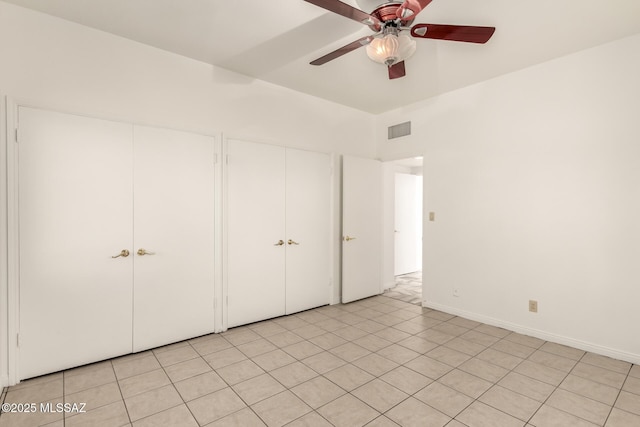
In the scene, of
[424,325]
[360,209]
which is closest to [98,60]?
[360,209]

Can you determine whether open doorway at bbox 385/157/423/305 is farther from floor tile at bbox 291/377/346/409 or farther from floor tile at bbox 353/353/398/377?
floor tile at bbox 291/377/346/409

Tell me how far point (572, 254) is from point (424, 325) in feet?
5.46

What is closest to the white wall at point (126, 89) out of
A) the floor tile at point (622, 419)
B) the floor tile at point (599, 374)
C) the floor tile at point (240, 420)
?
the floor tile at point (240, 420)

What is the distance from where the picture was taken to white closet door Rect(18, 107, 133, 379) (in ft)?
7.86

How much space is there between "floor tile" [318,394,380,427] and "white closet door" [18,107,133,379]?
197 centimetres

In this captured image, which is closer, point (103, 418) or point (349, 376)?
point (103, 418)

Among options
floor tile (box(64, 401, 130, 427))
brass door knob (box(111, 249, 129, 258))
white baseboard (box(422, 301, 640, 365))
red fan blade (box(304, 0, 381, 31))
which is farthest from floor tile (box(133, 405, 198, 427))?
white baseboard (box(422, 301, 640, 365))

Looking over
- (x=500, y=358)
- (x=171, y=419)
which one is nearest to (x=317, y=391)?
(x=171, y=419)

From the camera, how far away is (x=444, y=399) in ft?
7.20

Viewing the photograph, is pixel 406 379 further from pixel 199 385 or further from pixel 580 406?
pixel 199 385

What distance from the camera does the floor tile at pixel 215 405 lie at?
200 cm

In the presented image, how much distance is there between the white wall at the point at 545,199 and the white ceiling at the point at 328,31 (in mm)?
359

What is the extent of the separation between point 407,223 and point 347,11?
5.24 meters

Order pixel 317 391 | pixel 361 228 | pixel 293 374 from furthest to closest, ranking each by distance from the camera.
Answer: pixel 361 228, pixel 293 374, pixel 317 391
